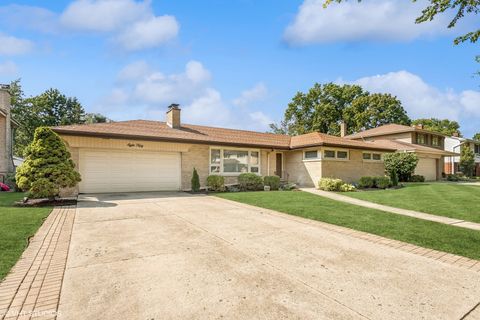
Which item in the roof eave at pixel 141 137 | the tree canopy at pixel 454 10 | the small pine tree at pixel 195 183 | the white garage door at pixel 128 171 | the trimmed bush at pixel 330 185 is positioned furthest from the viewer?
the trimmed bush at pixel 330 185

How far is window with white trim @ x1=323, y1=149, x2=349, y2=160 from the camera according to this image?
18625 mm

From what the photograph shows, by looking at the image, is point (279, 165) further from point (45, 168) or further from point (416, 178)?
point (416, 178)

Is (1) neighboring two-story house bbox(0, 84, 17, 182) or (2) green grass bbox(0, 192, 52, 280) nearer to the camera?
(2) green grass bbox(0, 192, 52, 280)

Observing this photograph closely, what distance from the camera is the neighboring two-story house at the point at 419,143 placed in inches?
1146

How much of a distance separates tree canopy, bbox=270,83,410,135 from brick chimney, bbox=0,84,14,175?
40.5 m

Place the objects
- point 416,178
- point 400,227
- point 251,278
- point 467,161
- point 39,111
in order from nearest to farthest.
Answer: point 251,278 → point 400,227 → point 416,178 → point 467,161 → point 39,111

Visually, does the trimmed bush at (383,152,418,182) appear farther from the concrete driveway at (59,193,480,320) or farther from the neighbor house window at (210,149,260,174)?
the concrete driveway at (59,193,480,320)

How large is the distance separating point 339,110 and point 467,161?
19.7m

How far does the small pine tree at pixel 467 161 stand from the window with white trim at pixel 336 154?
89.8ft

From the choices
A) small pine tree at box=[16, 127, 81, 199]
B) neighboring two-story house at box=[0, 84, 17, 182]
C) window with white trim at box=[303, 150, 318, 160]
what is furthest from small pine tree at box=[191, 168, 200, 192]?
neighboring two-story house at box=[0, 84, 17, 182]

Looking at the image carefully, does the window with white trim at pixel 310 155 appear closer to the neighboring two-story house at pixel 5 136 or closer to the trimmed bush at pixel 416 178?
the trimmed bush at pixel 416 178

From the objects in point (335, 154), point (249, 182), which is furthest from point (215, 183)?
point (335, 154)

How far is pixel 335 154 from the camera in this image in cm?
1914

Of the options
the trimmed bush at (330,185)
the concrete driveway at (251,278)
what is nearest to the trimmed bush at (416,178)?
the trimmed bush at (330,185)
